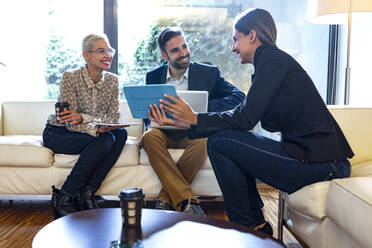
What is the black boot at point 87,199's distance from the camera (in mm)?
2219

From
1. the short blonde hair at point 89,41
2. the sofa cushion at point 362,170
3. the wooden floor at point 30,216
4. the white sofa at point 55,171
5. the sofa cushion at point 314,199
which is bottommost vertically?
the wooden floor at point 30,216

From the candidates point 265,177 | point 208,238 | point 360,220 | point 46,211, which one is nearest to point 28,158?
point 46,211

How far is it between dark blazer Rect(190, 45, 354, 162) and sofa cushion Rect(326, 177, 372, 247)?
0.13 metres

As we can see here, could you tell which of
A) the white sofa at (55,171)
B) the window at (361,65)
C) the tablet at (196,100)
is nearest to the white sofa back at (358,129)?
the tablet at (196,100)

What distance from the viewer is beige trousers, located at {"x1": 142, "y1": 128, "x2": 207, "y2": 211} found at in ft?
6.98

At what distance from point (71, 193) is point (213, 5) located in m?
2.06

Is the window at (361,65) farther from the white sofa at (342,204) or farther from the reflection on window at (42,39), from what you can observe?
the reflection on window at (42,39)

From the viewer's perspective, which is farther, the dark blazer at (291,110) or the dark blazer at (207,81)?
the dark blazer at (207,81)

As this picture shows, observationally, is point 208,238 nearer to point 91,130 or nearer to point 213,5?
point 91,130

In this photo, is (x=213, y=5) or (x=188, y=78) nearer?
(x=188, y=78)

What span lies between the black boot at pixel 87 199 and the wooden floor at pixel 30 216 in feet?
0.67

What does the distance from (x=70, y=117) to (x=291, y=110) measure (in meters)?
1.31

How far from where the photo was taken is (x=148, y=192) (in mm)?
2410

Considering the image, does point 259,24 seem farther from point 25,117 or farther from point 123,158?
point 25,117
